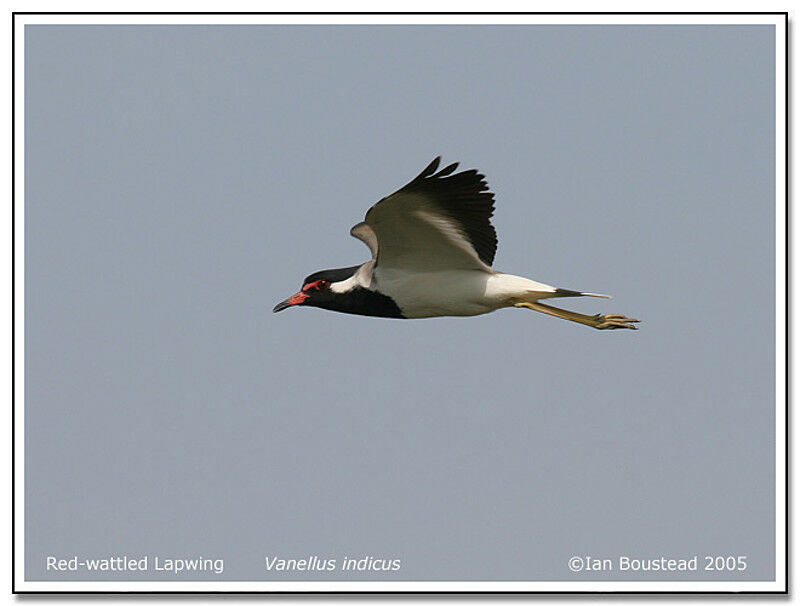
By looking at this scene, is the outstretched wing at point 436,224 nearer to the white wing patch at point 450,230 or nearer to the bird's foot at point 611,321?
the white wing patch at point 450,230

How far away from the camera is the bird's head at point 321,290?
1227cm

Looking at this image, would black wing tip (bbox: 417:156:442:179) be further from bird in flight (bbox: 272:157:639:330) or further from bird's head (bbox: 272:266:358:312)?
bird's head (bbox: 272:266:358:312)

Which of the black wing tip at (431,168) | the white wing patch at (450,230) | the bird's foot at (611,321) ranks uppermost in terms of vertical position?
the black wing tip at (431,168)

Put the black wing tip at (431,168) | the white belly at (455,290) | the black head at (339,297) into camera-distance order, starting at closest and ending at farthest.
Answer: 1. the black wing tip at (431,168)
2. the white belly at (455,290)
3. the black head at (339,297)

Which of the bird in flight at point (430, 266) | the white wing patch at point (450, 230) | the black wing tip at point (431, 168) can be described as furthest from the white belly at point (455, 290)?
the black wing tip at point (431, 168)

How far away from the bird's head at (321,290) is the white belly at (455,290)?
500 millimetres

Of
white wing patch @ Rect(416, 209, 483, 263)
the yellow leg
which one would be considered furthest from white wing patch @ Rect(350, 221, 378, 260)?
the yellow leg

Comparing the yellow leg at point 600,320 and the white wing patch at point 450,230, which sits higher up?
the white wing patch at point 450,230

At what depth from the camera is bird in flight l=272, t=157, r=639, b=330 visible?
433 inches

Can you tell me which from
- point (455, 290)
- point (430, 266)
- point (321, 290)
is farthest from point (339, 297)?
point (455, 290)

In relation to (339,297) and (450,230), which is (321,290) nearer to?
(339,297)
